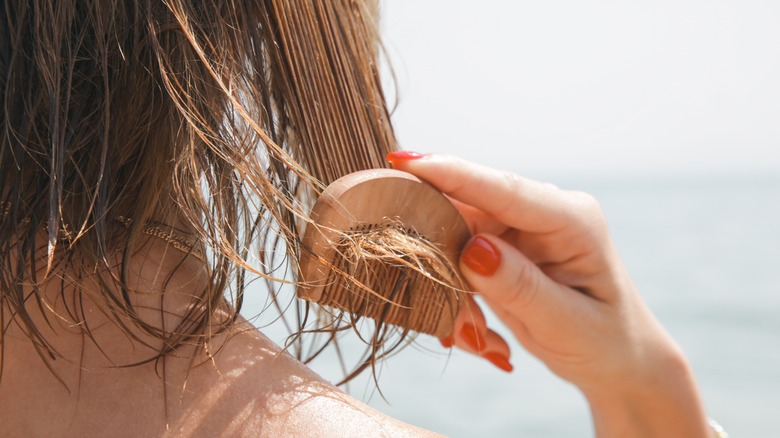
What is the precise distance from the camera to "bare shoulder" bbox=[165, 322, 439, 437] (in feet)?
2.57

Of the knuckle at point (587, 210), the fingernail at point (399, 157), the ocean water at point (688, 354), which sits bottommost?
the ocean water at point (688, 354)

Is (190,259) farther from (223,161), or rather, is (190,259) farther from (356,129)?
(356,129)

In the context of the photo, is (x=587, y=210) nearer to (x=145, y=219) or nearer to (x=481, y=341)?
(x=481, y=341)

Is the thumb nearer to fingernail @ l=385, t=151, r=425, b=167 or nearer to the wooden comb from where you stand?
the wooden comb

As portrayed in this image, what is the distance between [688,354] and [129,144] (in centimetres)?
752

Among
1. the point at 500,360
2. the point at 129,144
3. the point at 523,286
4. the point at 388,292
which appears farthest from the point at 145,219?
the point at 500,360

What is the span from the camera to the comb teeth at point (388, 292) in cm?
92

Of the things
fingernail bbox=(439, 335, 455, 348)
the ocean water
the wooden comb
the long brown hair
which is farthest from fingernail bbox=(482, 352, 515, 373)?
the ocean water

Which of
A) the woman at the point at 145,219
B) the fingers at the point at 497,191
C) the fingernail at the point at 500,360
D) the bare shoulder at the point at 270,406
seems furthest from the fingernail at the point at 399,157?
the fingernail at the point at 500,360

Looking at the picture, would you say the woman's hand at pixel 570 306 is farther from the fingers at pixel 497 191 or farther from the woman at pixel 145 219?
the woman at pixel 145 219

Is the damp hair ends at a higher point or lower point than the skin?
higher

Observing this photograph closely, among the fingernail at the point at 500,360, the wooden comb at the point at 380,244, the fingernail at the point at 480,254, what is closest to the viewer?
the wooden comb at the point at 380,244

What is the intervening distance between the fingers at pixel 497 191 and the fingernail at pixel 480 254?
54mm

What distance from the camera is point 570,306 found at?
4.14 feet
